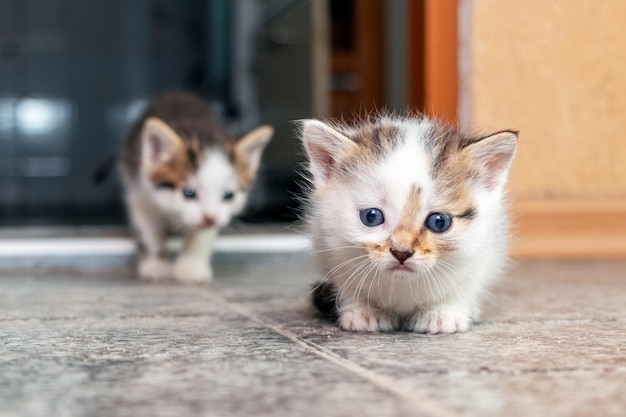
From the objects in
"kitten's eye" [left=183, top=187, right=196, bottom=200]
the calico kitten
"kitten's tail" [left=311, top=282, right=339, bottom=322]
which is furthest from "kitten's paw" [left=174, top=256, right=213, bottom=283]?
the calico kitten

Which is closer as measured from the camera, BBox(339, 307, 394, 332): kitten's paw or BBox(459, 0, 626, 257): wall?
BBox(339, 307, 394, 332): kitten's paw

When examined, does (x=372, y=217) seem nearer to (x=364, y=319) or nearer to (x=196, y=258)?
(x=364, y=319)

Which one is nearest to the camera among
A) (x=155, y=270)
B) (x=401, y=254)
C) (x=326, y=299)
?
(x=401, y=254)

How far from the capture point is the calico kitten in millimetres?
1374

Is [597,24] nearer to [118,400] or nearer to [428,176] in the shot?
[428,176]

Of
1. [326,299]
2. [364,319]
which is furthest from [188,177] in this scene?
[364,319]

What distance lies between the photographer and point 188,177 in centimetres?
260

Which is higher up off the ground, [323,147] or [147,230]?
[323,147]

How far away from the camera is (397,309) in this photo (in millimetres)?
1498

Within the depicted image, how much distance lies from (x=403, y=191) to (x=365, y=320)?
0.27m

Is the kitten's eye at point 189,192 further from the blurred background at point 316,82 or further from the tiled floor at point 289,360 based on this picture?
the tiled floor at point 289,360

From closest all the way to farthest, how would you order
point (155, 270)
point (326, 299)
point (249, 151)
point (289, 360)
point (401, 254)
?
point (289, 360)
point (401, 254)
point (326, 299)
point (155, 270)
point (249, 151)

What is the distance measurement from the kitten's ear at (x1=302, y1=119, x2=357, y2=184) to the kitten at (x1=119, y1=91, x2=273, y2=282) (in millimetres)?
1055

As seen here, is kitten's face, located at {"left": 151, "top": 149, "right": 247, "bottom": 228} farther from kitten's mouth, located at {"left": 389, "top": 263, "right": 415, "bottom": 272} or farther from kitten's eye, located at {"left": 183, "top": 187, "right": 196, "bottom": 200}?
kitten's mouth, located at {"left": 389, "top": 263, "right": 415, "bottom": 272}
